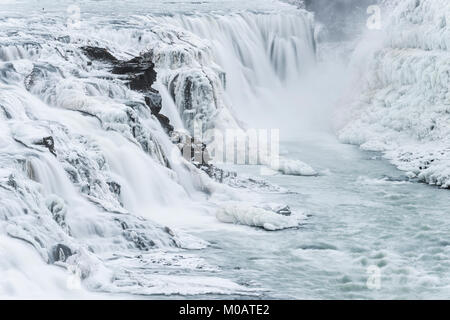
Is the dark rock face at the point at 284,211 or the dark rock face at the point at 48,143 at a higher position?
the dark rock face at the point at 48,143

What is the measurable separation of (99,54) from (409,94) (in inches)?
387

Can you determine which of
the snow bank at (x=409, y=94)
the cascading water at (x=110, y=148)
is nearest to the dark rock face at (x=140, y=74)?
the cascading water at (x=110, y=148)

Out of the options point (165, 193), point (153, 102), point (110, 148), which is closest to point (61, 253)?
point (110, 148)

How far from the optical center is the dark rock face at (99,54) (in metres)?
22.3

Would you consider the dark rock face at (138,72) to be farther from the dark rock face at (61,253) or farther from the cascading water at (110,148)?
the dark rock face at (61,253)

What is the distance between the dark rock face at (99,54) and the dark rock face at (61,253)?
32.2 ft

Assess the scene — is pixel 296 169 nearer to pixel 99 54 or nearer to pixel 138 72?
pixel 138 72

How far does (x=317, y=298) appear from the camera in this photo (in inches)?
500

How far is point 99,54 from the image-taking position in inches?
880

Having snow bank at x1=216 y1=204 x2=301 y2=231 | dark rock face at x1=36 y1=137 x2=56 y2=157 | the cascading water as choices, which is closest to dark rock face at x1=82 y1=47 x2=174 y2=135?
the cascading water

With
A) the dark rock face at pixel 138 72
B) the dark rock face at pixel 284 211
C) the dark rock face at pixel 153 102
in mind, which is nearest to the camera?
the dark rock face at pixel 284 211

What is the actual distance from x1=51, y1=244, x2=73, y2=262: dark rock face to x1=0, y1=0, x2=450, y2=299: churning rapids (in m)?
0.02

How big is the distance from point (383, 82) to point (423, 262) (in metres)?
14.2
